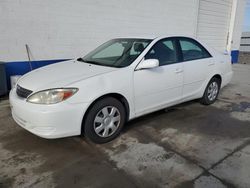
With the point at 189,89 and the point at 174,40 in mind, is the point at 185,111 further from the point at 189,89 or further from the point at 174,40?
the point at 174,40

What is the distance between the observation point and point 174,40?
12.1 feet

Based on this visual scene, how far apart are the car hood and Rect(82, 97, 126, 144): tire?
0.40 m

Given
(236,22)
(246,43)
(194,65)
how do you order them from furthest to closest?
(246,43) → (236,22) → (194,65)

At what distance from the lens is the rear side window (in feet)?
12.4

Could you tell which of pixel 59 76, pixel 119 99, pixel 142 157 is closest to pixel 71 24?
pixel 59 76

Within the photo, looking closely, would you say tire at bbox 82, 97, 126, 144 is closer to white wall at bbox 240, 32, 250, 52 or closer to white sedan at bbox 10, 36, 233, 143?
white sedan at bbox 10, 36, 233, 143

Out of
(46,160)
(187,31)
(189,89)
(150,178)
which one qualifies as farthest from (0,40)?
(187,31)

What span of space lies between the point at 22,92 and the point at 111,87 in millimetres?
1112

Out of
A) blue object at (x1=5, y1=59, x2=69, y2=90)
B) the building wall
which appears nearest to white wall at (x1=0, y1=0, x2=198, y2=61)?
the building wall

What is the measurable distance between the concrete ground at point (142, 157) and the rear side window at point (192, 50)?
112 cm

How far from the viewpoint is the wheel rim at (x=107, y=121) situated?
110 inches

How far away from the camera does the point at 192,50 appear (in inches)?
157

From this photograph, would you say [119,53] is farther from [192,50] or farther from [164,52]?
[192,50]

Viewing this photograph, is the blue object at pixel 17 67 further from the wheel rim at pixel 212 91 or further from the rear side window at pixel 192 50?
the wheel rim at pixel 212 91
